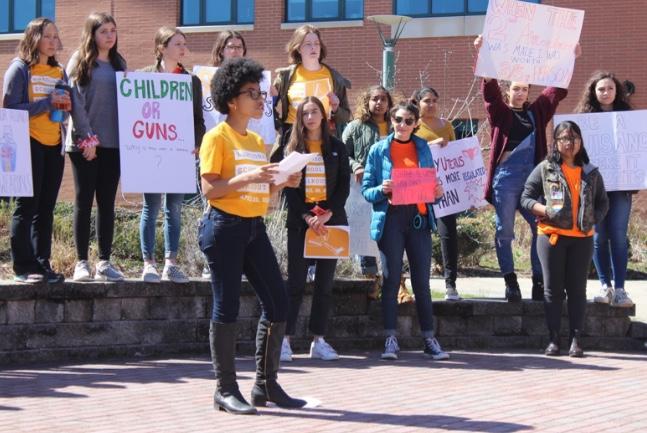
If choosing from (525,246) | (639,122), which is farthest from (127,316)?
(525,246)

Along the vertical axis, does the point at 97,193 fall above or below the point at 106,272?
above

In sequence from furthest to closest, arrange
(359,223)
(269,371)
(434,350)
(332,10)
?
1. (332,10)
2. (359,223)
3. (434,350)
4. (269,371)

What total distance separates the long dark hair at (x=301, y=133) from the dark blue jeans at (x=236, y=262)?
79.7 inches

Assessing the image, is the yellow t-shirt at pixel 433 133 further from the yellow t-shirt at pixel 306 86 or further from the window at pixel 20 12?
the window at pixel 20 12

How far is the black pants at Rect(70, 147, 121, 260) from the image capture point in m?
9.05

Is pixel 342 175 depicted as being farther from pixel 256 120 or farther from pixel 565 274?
pixel 565 274

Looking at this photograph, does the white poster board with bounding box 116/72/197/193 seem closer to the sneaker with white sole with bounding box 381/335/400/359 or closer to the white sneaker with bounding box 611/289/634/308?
the sneaker with white sole with bounding box 381/335/400/359

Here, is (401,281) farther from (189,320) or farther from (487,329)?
(189,320)

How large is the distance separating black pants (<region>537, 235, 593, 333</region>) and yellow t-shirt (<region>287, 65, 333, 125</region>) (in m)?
2.24

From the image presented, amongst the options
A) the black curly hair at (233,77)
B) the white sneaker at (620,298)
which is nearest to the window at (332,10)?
the white sneaker at (620,298)

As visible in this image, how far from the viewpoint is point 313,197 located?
29.8ft

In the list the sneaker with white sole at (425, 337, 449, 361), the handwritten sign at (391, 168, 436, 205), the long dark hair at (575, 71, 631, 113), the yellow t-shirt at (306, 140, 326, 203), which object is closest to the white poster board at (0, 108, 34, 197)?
the yellow t-shirt at (306, 140, 326, 203)

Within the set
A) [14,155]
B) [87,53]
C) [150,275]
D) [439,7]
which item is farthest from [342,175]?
[439,7]

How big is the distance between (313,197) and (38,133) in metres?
2.19
